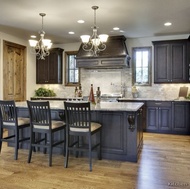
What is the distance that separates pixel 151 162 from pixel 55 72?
4764mm

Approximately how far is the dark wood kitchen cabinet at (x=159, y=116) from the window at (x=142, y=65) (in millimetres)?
985

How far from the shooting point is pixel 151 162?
11.4ft

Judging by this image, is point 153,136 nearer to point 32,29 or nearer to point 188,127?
point 188,127

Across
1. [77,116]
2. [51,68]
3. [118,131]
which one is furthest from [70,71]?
[77,116]

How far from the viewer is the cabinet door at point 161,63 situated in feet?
19.7

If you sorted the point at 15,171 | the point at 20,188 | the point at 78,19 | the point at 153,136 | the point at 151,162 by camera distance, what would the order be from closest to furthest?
the point at 20,188 < the point at 15,171 < the point at 151,162 < the point at 78,19 < the point at 153,136

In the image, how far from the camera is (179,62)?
19.3 feet

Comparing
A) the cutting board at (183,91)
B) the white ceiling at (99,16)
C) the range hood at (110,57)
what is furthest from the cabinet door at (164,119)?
the white ceiling at (99,16)

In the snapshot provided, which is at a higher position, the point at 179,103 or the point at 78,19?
the point at 78,19

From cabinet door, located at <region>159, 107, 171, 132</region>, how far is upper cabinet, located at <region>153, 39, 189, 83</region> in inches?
35.9

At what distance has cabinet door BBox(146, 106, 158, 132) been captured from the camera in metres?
5.78

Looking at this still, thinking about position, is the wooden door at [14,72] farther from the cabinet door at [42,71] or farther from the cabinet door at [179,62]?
the cabinet door at [179,62]

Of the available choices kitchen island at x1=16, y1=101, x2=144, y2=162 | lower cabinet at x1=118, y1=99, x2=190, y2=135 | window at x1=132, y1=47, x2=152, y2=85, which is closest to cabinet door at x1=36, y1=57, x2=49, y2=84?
window at x1=132, y1=47, x2=152, y2=85

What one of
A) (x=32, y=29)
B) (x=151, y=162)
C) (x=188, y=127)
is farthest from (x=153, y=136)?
(x=32, y=29)
